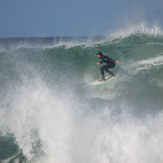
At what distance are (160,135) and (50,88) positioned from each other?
5.10 m

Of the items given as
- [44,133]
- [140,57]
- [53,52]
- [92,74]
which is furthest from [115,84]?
[53,52]

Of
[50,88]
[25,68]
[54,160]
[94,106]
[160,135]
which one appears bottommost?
[54,160]

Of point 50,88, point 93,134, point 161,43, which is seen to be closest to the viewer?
point 93,134

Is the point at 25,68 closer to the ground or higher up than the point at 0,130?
higher up

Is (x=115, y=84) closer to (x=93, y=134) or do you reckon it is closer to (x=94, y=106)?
(x=94, y=106)

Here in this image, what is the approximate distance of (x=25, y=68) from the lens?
31.6ft

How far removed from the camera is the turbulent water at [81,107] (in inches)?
228

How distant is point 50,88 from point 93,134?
3204 mm

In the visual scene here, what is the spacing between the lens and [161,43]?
10781 millimetres

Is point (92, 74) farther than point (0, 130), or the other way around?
point (92, 74)

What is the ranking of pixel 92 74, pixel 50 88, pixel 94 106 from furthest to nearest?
pixel 92 74, pixel 50 88, pixel 94 106

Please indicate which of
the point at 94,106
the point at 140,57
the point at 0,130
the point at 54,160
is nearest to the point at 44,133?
the point at 54,160

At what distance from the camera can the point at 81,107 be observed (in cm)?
714

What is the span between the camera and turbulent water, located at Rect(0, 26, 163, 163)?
5.79 meters
